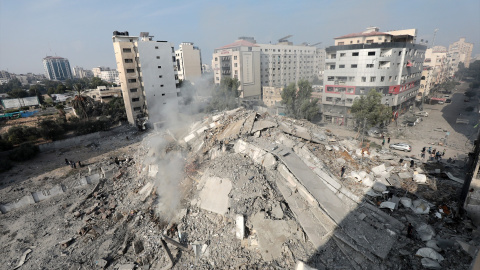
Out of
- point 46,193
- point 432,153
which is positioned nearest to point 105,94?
point 46,193

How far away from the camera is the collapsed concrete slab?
702cm

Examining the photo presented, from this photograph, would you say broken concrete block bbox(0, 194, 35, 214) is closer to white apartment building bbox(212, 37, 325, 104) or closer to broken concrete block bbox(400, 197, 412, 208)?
broken concrete block bbox(400, 197, 412, 208)

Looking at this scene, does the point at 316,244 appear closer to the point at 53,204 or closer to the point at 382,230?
the point at 382,230

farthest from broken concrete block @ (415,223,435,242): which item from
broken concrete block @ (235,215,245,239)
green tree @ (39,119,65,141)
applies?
green tree @ (39,119,65,141)

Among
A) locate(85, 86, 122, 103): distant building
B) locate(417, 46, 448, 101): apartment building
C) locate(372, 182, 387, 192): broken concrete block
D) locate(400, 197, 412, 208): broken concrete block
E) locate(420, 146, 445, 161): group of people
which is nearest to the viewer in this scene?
locate(400, 197, 412, 208): broken concrete block

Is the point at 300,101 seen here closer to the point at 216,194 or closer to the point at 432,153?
the point at 432,153

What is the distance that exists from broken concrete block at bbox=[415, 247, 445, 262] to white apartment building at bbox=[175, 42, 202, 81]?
134 feet

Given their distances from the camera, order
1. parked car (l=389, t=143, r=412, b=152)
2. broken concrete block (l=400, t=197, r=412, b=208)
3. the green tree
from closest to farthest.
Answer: broken concrete block (l=400, t=197, r=412, b=208)
parked car (l=389, t=143, r=412, b=152)
the green tree

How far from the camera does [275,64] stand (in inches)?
1620

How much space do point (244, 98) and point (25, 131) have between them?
27.9m

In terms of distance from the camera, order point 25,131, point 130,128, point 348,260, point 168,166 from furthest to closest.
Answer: point 130,128 < point 25,131 < point 168,166 < point 348,260

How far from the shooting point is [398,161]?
1112cm

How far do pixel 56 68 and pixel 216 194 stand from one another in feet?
434

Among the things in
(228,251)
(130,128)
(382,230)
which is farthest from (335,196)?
(130,128)
